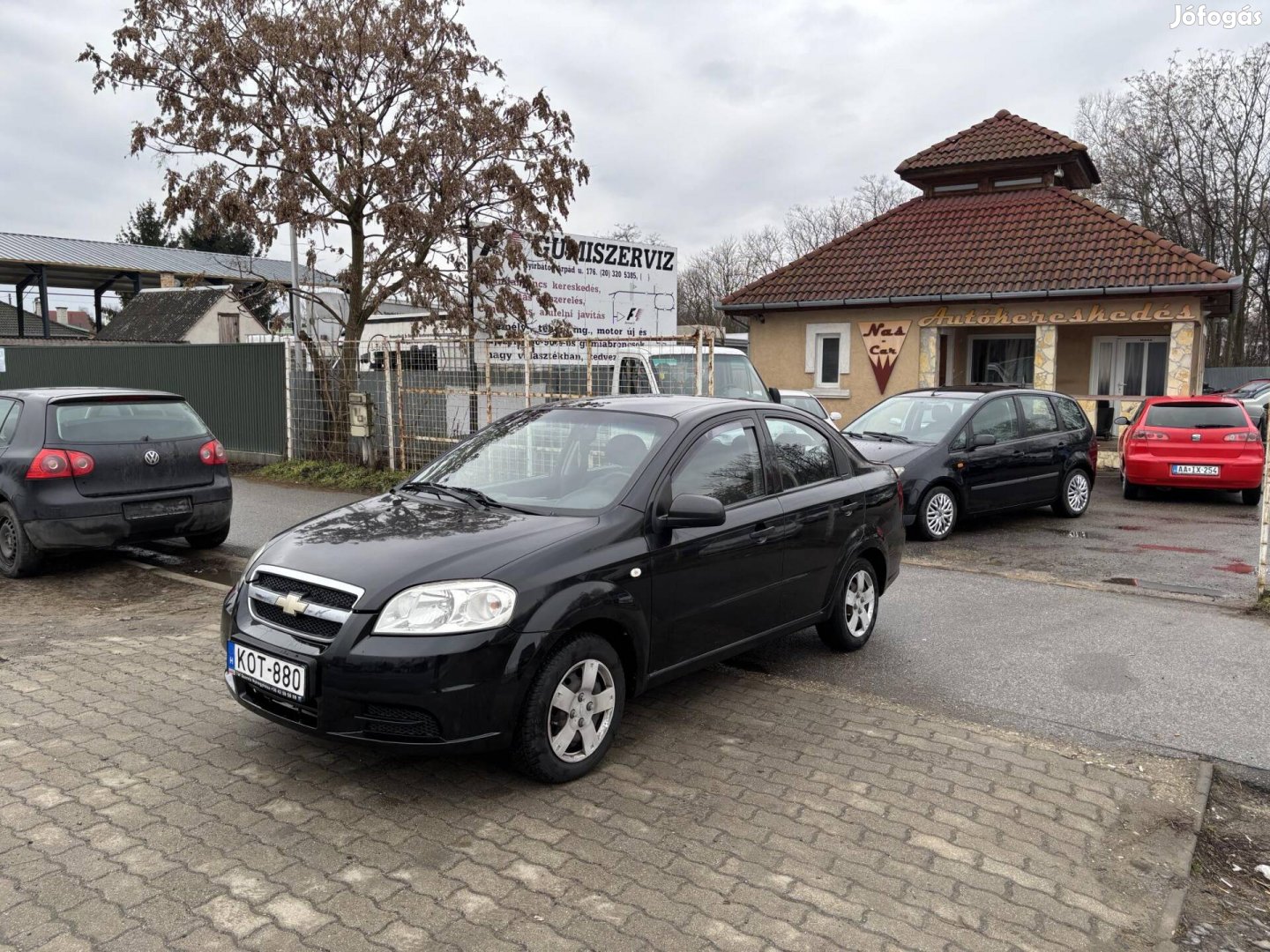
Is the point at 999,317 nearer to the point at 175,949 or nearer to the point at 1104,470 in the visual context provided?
the point at 1104,470

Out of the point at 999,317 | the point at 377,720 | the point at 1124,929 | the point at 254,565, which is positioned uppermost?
the point at 999,317

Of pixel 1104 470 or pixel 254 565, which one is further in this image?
pixel 1104 470

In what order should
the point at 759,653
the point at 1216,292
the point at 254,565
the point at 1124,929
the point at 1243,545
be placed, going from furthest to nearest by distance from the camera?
the point at 1216,292 → the point at 1243,545 → the point at 759,653 → the point at 254,565 → the point at 1124,929

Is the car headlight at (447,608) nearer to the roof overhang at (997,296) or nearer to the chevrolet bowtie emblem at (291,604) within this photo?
the chevrolet bowtie emblem at (291,604)

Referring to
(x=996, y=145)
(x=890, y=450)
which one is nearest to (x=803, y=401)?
(x=890, y=450)

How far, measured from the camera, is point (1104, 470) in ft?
55.3

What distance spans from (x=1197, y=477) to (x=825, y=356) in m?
8.49

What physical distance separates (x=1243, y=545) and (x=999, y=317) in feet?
28.9

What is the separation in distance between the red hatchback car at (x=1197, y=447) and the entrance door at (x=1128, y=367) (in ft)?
19.2

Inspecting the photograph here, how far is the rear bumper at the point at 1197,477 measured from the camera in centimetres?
1265

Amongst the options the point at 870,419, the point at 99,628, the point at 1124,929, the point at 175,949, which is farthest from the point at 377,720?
the point at 870,419

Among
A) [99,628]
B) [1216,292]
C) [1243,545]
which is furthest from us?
[1216,292]

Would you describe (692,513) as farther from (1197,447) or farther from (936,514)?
(1197,447)

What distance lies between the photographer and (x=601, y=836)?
3666mm
